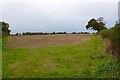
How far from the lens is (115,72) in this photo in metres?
12.6

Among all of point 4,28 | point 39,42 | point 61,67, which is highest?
point 4,28

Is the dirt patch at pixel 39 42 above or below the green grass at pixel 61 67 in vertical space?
above

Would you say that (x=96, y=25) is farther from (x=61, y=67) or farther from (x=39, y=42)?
(x=61, y=67)

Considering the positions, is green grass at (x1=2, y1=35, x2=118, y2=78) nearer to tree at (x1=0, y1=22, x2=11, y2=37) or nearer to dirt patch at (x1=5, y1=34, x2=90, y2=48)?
dirt patch at (x1=5, y1=34, x2=90, y2=48)

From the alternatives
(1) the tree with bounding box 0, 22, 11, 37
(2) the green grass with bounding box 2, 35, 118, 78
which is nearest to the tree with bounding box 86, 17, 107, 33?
(1) the tree with bounding box 0, 22, 11, 37

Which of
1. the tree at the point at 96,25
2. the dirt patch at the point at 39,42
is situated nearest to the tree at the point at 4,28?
the dirt patch at the point at 39,42

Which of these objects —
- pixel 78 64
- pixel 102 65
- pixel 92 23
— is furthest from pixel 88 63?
pixel 92 23

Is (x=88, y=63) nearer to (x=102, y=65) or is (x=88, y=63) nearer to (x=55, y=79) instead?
(x=102, y=65)

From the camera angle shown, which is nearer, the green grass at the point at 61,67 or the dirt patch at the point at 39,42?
the green grass at the point at 61,67

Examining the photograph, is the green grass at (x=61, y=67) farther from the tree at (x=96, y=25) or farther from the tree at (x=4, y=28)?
the tree at (x=96, y=25)

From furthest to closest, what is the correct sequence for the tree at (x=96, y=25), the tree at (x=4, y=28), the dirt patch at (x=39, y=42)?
the tree at (x=96, y=25) < the tree at (x=4, y=28) < the dirt patch at (x=39, y=42)

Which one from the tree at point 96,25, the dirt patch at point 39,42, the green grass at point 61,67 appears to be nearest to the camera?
the green grass at point 61,67

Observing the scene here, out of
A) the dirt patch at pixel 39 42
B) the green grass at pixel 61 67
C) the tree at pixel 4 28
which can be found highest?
the tree at pixel 4 28

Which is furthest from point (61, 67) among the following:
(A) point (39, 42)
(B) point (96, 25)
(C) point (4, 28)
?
(B) point (96, 25)
